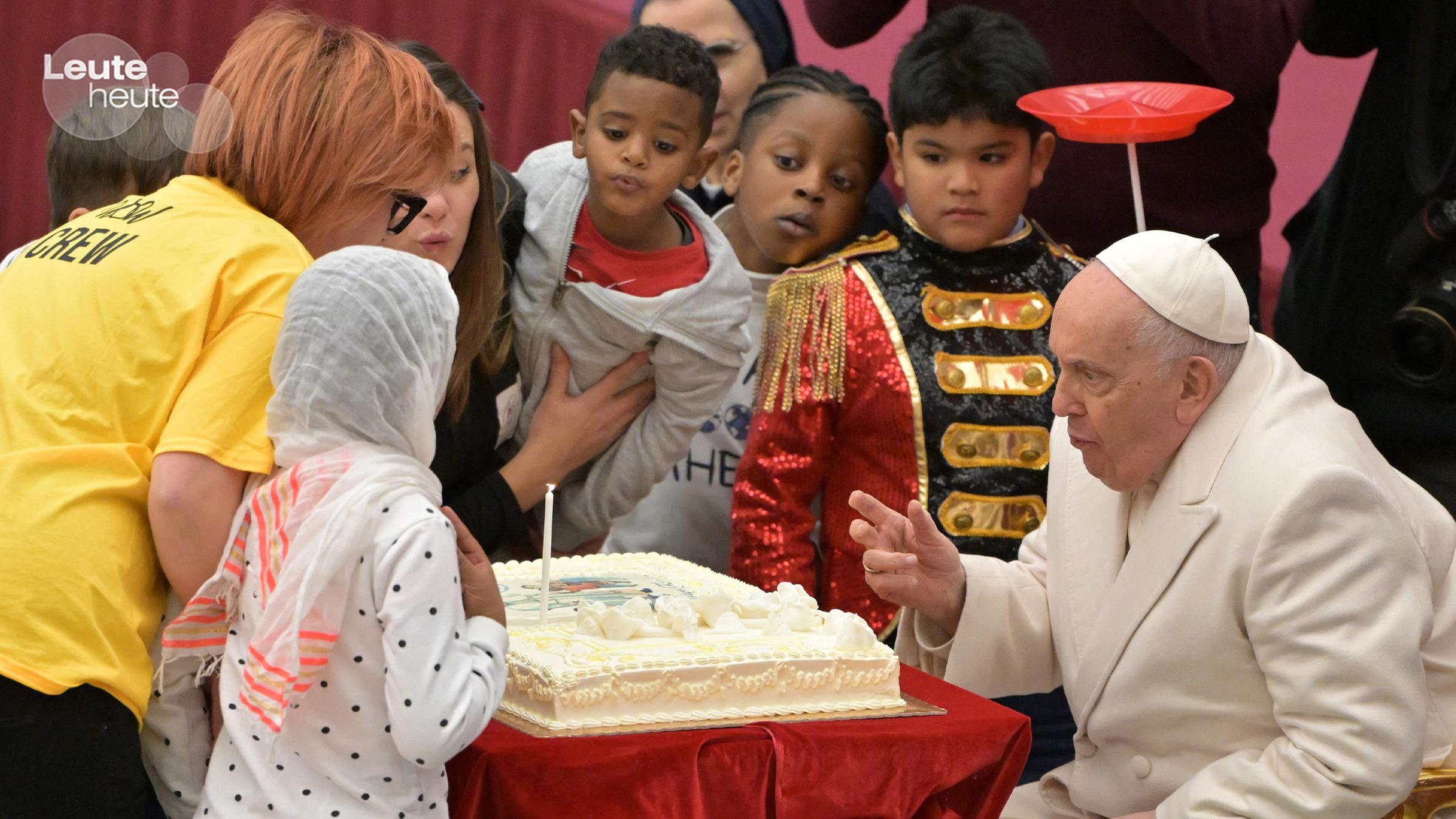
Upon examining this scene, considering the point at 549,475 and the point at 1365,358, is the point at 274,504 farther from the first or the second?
the point at 1365,358

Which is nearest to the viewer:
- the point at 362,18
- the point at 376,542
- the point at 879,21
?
the point at 376,542

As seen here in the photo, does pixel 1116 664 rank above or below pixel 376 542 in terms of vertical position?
below

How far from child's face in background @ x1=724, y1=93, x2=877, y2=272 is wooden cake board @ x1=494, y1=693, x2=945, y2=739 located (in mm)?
1586

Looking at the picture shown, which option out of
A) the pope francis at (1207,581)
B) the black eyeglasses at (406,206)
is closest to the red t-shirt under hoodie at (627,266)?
the black eyeglasses at (406,206)

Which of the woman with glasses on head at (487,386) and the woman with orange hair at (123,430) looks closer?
the woman with orange hair at (123,430)

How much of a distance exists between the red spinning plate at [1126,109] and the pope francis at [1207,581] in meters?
0.46

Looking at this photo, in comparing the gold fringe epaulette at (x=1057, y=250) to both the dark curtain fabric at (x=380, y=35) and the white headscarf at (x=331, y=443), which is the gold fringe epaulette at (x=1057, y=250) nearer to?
the white headscarf at (x=331, y=443)

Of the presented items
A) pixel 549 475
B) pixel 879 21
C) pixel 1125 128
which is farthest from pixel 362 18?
Result: pixel 1125 128

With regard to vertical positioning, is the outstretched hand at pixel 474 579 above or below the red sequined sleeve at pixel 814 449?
above

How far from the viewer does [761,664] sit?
2.20 metres

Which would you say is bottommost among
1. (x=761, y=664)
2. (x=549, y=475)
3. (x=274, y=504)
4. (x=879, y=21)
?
(x=549, y=475)

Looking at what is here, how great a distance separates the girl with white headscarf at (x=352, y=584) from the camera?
1.90 meters

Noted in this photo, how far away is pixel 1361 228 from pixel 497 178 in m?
2.03

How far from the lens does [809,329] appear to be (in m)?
3.42
